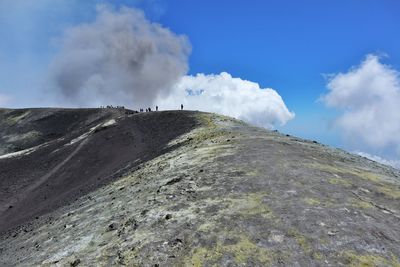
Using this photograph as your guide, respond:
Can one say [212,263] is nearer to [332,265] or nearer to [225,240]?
[225,240]

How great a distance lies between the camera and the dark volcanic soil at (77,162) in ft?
152

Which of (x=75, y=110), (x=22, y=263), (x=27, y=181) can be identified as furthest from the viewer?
(x=75, y=110)

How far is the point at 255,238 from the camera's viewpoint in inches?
615

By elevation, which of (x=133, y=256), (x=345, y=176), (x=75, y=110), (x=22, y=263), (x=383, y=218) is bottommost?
(x=22, y=263)

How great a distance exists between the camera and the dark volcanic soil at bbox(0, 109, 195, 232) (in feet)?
152

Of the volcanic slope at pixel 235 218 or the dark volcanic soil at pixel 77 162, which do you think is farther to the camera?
the dark volcanic soil at pixel 77 162

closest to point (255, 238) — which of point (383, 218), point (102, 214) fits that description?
point (383, 218)

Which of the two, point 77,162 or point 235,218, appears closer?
point 235,218

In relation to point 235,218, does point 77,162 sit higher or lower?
higher

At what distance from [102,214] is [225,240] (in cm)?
1089

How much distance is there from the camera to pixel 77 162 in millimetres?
63062

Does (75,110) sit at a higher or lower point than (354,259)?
higher

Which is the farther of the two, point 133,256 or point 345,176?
point 345,176

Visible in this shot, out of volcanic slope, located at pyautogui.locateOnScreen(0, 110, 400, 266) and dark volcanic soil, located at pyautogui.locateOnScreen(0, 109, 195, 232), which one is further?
dark volcanic soil, located at pyautogui.locateOnScreen(0, 109, 195, 232)
